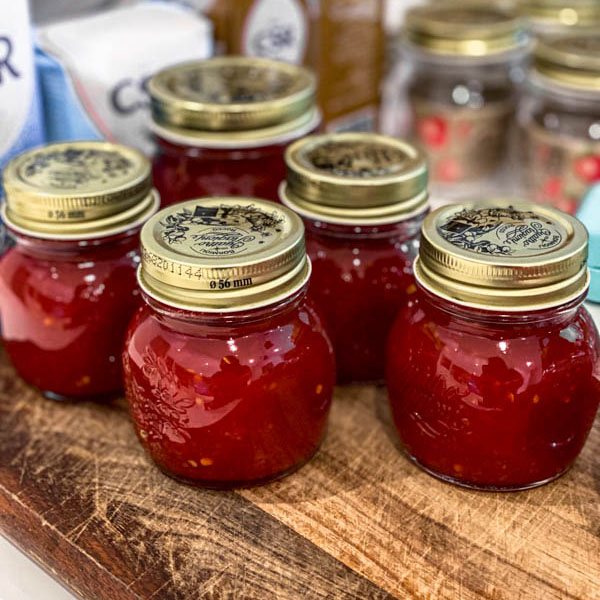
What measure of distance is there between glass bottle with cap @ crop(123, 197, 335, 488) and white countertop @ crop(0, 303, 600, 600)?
0.50 feet

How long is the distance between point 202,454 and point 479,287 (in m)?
0.28

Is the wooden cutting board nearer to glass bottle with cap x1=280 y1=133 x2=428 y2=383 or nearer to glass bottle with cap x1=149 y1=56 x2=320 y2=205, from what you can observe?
glass bottle with cap x1=280 y1=133 x2=428 y2=383

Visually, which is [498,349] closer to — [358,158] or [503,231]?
[503,231]

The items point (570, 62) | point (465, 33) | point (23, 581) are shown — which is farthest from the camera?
point (465, 33)

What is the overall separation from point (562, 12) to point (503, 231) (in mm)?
908

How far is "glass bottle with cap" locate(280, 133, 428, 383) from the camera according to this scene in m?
0.84

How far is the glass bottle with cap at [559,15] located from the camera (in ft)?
4.91

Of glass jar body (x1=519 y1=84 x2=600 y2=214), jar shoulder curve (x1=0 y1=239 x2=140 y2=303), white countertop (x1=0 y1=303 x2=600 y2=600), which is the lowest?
white countertop (x1=0 y1=303 x2=600 y2=600)

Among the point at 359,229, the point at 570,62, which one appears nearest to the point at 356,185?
the point at 359,229

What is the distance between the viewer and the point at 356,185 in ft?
2.72

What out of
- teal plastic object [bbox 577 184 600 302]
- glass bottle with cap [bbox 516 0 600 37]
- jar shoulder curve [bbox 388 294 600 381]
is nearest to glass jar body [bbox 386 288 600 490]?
jar shoulder curve [bbox 388 294 600 381]

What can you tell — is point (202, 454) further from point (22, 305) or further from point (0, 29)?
point (0, 29)

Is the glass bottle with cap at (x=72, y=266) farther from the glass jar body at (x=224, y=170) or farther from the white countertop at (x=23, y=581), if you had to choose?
the white countertop at (x=23, y=581)

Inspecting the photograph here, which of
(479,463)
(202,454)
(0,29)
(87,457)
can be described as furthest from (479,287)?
(0,29)
